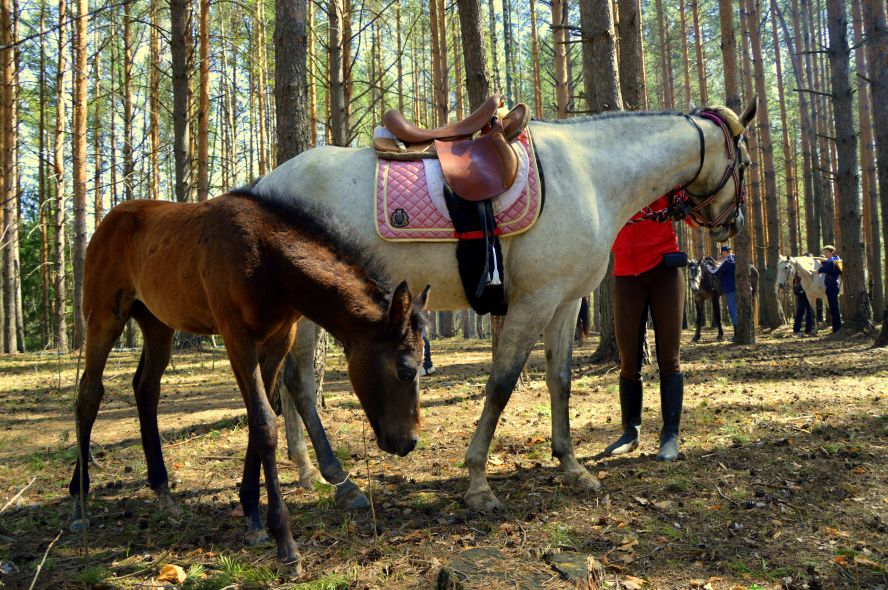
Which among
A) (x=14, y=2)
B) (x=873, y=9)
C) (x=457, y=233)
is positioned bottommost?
(x=457, y=233)

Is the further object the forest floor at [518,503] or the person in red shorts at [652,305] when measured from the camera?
the person in red shorts at [652,305]

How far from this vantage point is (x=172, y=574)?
9.30 ft

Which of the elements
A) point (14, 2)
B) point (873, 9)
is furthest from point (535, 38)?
point (14, 2)

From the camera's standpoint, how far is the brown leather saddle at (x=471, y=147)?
12.1ft

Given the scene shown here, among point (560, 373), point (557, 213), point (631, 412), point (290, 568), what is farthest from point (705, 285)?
point (290, 568)

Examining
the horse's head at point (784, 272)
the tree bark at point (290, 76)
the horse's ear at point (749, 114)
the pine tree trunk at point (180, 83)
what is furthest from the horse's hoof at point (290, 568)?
the horse's head at point (784, 272)

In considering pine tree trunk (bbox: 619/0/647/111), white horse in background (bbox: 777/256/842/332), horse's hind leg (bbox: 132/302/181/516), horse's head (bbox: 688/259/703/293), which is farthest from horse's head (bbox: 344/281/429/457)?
white horse in background (bbox: 777/256/842/332)

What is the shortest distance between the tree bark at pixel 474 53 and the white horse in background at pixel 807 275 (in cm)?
1309

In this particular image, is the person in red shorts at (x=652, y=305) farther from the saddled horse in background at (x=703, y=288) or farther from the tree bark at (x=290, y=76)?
the saddled horse in background at (x=703, y=288)

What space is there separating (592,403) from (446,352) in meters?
7.34

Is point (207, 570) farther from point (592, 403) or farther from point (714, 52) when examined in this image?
point (714, 52)

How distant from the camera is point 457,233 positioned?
3.69 meters

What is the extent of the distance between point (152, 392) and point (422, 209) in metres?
2.10

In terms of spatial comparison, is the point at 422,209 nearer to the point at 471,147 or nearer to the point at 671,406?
the point at 471,147
